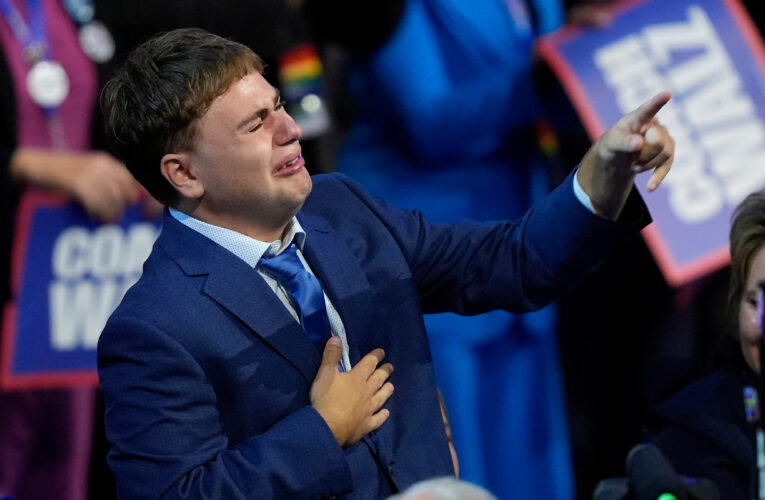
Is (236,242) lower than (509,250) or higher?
higher

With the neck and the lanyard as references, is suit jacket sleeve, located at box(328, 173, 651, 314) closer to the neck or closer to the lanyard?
the neck

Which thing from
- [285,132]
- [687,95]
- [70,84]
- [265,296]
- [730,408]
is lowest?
[730,408]

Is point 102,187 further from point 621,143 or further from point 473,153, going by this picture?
point 621,143

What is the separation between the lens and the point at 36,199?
246 cm

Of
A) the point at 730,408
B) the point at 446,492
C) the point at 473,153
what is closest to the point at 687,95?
the point at 473,153

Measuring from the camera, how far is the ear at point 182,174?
5.61 feet

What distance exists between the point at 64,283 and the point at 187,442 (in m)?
0.95

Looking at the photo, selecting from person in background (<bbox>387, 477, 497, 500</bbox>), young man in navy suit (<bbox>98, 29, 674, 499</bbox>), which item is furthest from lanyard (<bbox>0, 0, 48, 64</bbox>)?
person in background (<bbox>387, 477, 497, 500</bbox>)

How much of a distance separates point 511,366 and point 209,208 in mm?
1250

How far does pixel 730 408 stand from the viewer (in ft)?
6.37

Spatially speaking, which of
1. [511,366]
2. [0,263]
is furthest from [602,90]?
[0,263]

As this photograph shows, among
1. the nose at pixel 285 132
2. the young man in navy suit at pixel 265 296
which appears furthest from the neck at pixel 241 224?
the nose at pixel 285 132

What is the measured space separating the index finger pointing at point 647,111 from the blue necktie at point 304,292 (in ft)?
1.58

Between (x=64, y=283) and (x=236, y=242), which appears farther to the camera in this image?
(x=64, y=283)
